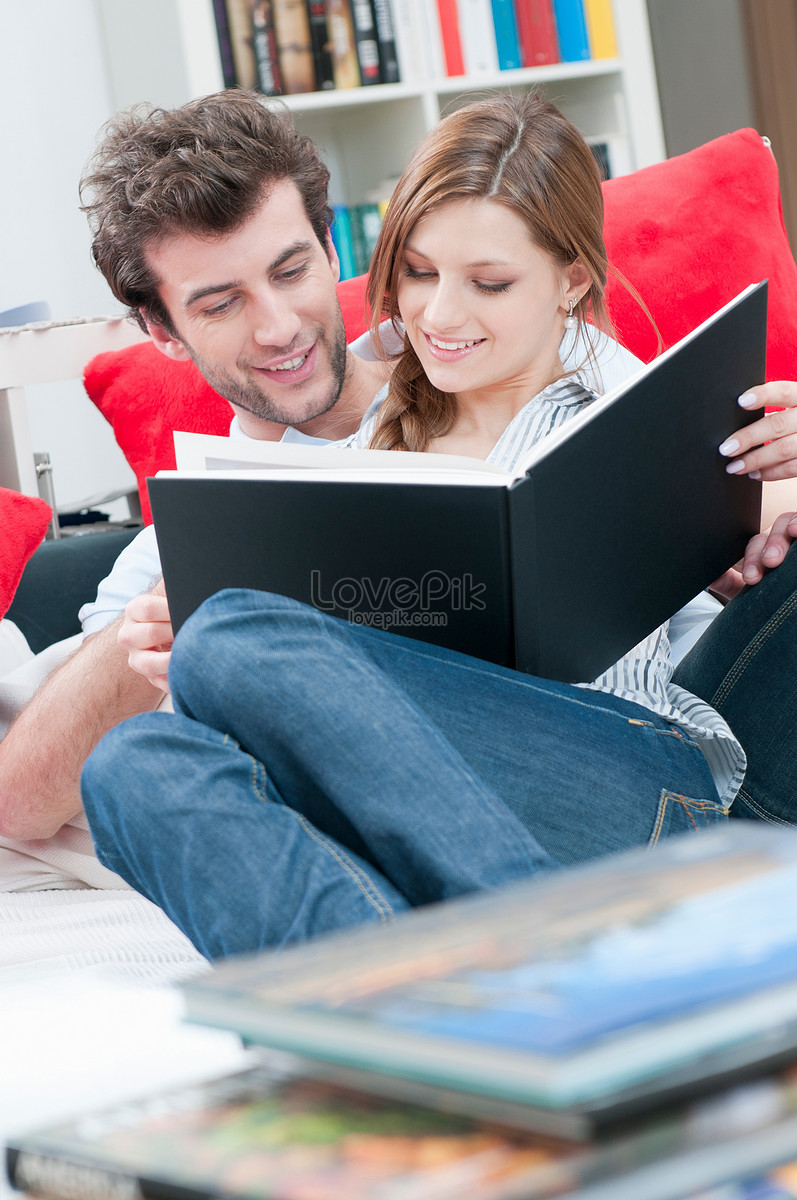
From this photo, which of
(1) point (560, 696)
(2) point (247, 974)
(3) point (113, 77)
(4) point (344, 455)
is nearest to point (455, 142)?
(4) point (344, 455)

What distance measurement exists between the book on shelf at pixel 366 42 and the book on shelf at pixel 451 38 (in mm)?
137

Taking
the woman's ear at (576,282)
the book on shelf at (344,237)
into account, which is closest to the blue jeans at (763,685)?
the woman's ear at (576,282)

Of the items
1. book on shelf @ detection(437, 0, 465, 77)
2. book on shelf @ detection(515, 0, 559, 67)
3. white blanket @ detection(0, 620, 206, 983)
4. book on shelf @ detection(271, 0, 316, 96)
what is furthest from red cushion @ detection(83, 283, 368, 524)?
book on shelf @ detection(515, 0, 559, 67)

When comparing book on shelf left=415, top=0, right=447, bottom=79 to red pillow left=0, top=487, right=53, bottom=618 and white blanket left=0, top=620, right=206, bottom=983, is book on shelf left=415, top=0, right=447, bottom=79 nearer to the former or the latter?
red pillow left=0, top=487, right=53, bottom=618

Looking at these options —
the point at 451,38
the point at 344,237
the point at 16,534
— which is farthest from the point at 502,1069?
the point at 451,38

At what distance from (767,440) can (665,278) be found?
625 mm

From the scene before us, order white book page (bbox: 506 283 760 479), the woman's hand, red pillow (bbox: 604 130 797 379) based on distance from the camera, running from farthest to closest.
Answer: red pillow (bbox: 604 130 797 379)
the woman's hand
white book page (bbox: 506 283 760 479)

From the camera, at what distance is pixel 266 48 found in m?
2.28

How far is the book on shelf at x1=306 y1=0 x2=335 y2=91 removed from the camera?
228 cm

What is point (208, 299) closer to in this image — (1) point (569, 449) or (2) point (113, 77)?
(1) point (569, 449)

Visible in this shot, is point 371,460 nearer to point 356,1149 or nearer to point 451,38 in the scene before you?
point 356,1149

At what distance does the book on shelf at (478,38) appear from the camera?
7.78ft

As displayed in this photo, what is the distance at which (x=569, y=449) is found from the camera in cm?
90

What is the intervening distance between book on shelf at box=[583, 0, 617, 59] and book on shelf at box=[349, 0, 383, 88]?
17.5 inches
